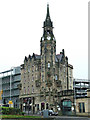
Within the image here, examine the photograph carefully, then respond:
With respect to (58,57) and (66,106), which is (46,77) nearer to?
(58,57)

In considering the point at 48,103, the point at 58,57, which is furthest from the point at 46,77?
the point at 58,57

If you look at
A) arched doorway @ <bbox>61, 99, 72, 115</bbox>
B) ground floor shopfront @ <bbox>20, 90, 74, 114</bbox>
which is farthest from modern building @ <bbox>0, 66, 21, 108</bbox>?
arched doorway @ <bbox>61, 99, 72, 115</bbox>

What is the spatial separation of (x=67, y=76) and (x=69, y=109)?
19180 mm

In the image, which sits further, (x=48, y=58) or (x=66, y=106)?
(x=48, y=58)

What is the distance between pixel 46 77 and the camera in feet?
275

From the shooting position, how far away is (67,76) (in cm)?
9112

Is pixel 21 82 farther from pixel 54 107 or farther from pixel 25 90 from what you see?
pixel 54 107

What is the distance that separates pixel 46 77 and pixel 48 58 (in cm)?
625

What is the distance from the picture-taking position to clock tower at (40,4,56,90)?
8376 centimetres

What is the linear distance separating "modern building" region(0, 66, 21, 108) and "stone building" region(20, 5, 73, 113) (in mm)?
10632

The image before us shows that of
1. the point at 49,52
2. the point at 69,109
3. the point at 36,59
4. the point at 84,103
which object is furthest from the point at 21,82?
the point at 84,103

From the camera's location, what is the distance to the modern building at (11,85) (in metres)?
103

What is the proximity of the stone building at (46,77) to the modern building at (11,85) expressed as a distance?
419 inches

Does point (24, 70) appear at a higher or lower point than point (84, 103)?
higher
